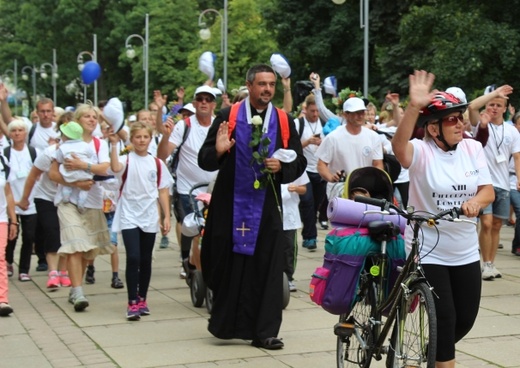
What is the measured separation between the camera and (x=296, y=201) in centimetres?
1066

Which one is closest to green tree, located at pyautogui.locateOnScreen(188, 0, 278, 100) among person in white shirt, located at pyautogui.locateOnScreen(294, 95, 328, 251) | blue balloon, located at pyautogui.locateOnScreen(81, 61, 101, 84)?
blue balloon, located at pyautogui.locateOnScreen(81, 61, 101, 84)

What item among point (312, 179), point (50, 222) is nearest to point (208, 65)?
point (312, 179)

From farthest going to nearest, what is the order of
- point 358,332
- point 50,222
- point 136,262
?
point 50,222 → point 136,262 → point 358,332

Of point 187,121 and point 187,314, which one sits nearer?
point 187,314

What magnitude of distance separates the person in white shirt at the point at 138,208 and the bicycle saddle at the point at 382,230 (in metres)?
3.46

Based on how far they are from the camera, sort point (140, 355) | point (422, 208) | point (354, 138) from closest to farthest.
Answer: point (422, 208) < point (140, 355) < point (354, 138)

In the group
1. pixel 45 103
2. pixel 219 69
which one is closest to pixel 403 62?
pixel 219 69

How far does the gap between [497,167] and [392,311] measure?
635cm

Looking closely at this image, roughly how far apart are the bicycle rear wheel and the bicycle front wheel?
18.0 inches

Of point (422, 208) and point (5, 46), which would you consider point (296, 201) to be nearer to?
point (422, 208)

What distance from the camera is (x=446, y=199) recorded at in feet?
19.8

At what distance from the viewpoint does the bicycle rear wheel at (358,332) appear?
638 cm

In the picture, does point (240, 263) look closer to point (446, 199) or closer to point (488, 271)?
point (446, 199)

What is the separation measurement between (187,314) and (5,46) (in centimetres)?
6709
